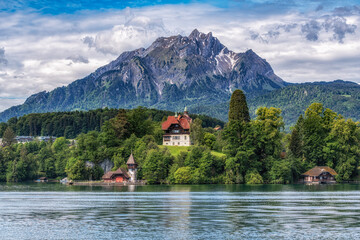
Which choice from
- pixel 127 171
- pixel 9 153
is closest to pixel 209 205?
pixel 127 171

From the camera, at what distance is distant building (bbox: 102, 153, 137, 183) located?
13688 cm

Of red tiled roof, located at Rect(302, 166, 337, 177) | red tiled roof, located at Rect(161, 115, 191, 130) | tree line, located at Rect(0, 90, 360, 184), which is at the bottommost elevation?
red tiled roof, located at Rect(302, 166, 337, 177)

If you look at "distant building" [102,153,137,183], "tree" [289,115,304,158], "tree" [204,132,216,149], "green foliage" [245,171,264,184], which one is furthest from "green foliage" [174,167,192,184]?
"tree" [289,115,304,158]

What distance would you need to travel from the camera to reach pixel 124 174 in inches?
5384

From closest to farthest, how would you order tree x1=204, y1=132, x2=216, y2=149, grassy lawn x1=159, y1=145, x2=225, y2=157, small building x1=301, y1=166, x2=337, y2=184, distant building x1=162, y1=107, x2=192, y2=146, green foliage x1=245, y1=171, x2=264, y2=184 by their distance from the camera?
1. green foliage x1=245, y1=171, x2=264, y2=184
2. small building x1=301, y1=166, x2=337, y2=184
3. grassy lawn x1=159, y1=145, x2=225, y2=157
4. tree x1=204, y1=132, x2=216, y2=149
5. distant building x1=162, y1=107, x2=192, y2=146

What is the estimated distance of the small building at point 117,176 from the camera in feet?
449

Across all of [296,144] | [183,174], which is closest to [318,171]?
[296,144]

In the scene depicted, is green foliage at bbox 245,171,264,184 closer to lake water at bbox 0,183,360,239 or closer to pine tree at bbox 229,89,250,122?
pine tree at bbox 229,89,250,122

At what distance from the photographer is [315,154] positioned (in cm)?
13688

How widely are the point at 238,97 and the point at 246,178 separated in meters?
23.2

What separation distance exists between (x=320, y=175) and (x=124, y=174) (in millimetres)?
48327

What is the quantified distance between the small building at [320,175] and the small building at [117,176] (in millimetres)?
44252

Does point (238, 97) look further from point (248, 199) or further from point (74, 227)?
point (74, 227)

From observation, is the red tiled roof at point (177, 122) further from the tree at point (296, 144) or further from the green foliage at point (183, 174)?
the tree at point (296, 144)
